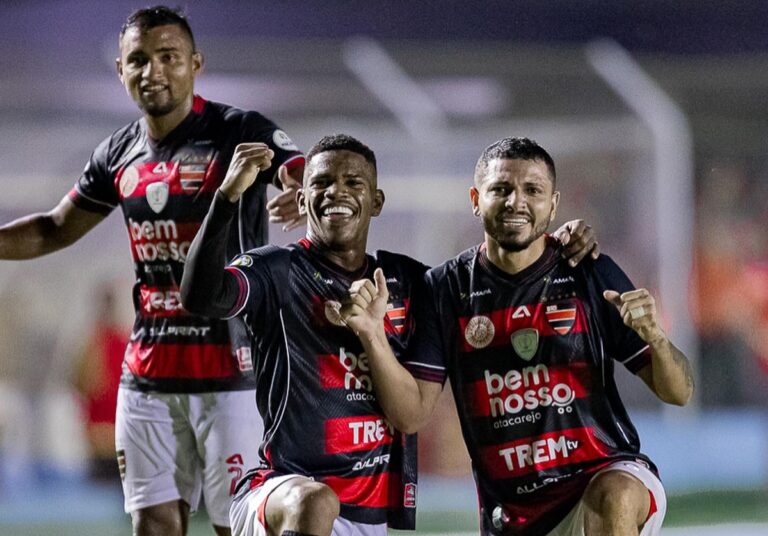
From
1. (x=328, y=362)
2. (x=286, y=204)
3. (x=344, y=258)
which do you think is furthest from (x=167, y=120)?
(x=328, y=362)

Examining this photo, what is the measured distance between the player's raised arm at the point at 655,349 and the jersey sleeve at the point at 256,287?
978 mm

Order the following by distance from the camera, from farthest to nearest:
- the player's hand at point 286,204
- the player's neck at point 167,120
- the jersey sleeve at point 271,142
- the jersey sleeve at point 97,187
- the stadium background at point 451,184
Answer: the stadium background at point 451,184
the jersey sleeve at point 97,187
the player's neck at point 167,120
the jersey sleeve at point 271,142
the player's hand at point 286,204

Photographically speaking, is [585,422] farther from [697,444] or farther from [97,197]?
[697,444]

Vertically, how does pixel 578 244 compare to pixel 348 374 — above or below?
above

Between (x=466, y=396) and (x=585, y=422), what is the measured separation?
370mm

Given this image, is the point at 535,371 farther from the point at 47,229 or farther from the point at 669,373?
the point at 47,229

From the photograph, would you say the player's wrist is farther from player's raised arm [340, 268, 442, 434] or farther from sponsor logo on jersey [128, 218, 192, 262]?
sponsor logo on jersey [128, 218, 192, 262]

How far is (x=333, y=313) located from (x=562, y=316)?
27.5 inches

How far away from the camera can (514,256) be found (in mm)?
3713

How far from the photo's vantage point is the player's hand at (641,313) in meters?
3.26

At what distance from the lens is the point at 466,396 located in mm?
3715

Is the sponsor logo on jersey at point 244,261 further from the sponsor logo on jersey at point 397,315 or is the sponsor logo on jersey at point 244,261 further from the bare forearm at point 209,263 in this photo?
the sponsor logo on jersey at point 397,315

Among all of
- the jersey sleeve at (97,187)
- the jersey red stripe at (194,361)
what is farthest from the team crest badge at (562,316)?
the jersey sleeve at (97,187)

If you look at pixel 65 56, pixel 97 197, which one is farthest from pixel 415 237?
pixel 97 197
